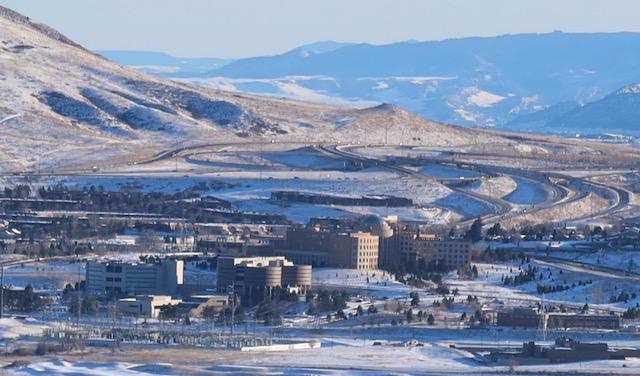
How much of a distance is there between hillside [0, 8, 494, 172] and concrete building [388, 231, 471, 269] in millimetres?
38157

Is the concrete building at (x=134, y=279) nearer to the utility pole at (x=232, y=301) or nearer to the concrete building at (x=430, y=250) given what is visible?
the utility pole at (x=232, y=301)

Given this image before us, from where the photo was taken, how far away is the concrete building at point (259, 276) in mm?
61312

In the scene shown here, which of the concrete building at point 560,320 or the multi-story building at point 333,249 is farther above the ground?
the multi-story building at point 333,249

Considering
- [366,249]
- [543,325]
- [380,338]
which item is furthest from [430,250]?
[380,338]

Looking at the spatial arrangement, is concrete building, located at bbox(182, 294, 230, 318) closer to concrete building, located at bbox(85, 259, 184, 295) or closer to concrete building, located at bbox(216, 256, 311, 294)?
concrete building, located at bbox(216, 256, 311, 294)

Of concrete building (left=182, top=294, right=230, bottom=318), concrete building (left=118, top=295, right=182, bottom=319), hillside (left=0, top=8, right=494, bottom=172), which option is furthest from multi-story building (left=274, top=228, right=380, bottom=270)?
hillside (left=0, top=8, right=494, bottom=172)

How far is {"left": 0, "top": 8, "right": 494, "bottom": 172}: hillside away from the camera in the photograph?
113938mm

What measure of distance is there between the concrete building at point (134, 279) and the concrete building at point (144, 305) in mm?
3001

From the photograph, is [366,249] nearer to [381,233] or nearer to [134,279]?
[381,233]

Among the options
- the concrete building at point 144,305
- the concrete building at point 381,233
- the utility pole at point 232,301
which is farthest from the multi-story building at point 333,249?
the concrete building at point 144,305

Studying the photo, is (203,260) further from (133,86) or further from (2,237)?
(133,86)

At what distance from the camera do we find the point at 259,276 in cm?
6141

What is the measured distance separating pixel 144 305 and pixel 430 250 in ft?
45.0

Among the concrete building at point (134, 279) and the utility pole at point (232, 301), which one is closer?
the utility pole at point (232, 301)
